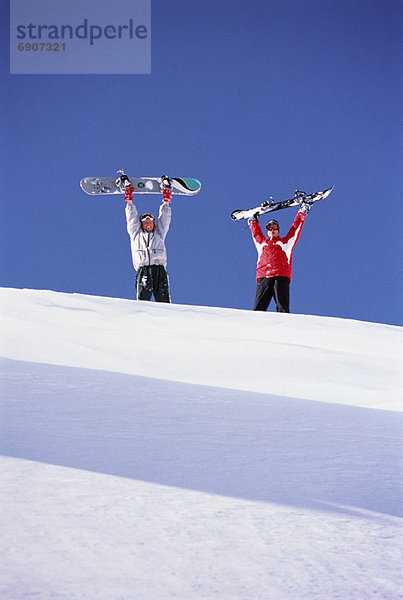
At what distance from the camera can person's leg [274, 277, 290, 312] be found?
6082 millimetres

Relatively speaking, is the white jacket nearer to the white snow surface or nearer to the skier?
the skier

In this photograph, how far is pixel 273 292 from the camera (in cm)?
616

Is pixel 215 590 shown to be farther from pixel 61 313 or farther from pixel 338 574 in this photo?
pixel 61 313

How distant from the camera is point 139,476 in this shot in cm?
144

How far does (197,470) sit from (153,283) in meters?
4.32

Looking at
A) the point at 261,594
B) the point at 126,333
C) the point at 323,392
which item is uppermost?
the point at 126,333

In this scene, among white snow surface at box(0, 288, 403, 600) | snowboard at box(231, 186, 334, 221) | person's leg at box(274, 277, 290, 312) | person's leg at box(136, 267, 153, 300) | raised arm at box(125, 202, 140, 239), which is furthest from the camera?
snowboard at box(231, 186, 334, 221)

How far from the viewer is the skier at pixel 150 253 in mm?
5750

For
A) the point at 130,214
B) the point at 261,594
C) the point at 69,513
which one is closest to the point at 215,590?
the point at 261,594

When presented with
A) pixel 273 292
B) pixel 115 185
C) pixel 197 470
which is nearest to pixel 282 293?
pixel 273 292

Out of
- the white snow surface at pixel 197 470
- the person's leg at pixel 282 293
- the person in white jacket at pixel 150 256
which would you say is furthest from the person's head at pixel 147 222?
the white snow surface at pixel 197 470

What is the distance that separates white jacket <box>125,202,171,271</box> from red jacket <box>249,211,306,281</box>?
3.12 feet

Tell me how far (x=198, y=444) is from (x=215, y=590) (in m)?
0.80

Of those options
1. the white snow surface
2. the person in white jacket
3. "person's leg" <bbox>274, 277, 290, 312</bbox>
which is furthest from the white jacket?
the white snow surface
